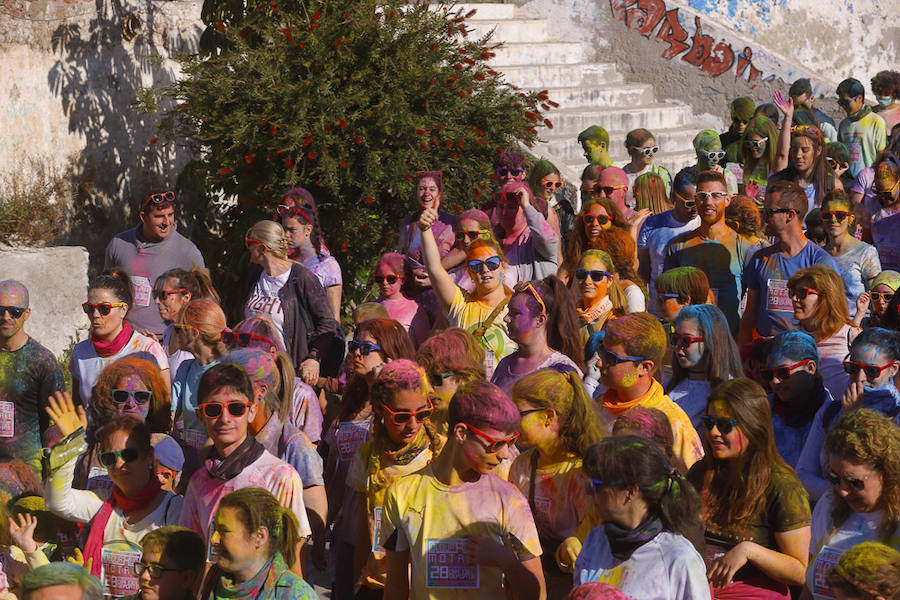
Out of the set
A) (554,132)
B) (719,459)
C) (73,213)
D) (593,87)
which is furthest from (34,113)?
(719,459)

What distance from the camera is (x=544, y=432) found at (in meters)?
4.78

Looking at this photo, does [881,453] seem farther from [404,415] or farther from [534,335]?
[534,335]

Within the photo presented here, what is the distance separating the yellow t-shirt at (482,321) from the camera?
6.61m

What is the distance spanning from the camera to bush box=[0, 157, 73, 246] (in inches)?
441

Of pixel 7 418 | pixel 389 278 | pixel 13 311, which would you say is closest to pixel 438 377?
pixel 389 278

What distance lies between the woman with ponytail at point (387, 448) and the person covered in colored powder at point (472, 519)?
0.34 metres

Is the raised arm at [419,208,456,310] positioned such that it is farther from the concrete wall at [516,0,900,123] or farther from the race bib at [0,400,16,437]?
the concrete wall at [516,0,900,123]

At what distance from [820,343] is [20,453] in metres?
4.13

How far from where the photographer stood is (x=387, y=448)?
16.8 ft

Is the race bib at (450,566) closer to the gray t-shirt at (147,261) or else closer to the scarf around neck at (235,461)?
the scarf around neck at (235,461)

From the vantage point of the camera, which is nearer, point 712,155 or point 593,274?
point 593,274

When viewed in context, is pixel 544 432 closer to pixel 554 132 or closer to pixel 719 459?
pixel 719 459

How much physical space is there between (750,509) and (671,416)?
0.80 m

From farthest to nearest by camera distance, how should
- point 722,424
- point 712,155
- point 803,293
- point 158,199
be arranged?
point 712,155, point 158,199, point 803,293, point 722,424
